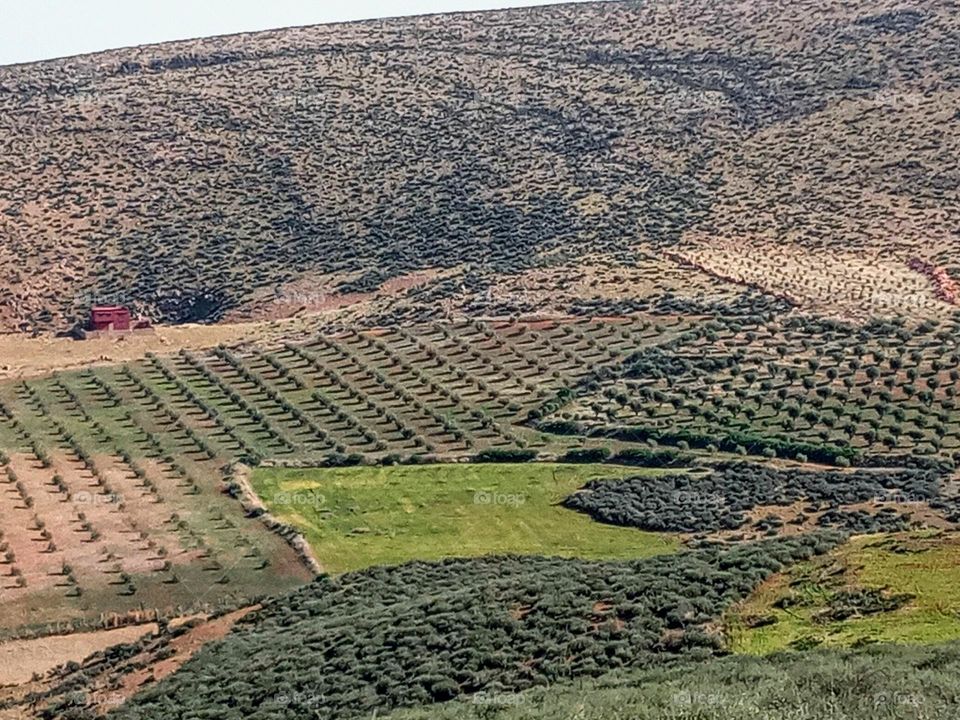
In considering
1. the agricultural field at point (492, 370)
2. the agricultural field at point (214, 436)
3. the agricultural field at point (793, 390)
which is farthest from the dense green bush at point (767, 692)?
the agricultural field at point (793, 390)

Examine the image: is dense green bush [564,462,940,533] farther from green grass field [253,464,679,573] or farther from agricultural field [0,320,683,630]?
agricultural field [0,320,683,630]

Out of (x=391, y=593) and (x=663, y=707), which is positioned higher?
(x=663, y=707)

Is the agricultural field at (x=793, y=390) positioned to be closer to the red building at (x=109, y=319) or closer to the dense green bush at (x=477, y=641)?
the dense green bush at (x=477, y=641)

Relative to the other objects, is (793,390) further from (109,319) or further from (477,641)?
(109,319)

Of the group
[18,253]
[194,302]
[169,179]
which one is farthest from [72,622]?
[169,179]

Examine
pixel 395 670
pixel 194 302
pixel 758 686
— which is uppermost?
pixel 758 686

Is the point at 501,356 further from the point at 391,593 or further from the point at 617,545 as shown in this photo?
the point at 391,593
